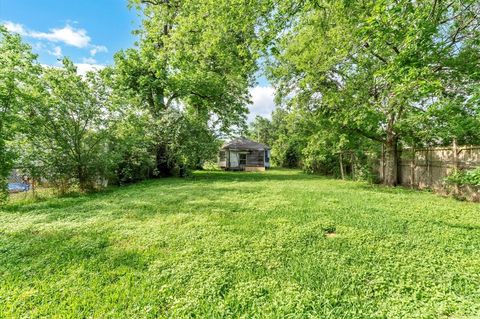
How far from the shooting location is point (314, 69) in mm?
10625

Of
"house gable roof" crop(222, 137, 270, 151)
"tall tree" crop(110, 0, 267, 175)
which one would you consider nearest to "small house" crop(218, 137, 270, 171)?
"house gable roof" crop(222, 137, 270, 151)

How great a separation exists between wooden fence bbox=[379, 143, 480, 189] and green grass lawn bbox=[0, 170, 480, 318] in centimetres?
250

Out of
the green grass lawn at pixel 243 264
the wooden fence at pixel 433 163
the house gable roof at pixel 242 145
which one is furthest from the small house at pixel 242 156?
the green grass lawn at pixel 243 264

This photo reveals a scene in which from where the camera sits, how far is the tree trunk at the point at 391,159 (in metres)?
10.5

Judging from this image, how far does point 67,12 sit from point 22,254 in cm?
1075

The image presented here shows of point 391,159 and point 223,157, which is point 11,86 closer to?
point 391,159

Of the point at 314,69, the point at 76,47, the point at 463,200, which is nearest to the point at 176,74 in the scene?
the point at 76,47

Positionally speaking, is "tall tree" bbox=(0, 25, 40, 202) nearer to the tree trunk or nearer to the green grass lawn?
the green grass lawn

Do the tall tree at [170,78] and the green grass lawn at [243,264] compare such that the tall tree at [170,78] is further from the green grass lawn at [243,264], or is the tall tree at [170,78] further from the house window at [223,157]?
the house window at [223,157]

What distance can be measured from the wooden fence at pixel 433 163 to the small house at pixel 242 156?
49.3 feet

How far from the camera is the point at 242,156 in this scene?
2544 cm

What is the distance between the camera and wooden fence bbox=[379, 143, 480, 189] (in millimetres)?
7414

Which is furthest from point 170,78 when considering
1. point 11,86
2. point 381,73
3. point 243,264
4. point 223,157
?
point 243,264

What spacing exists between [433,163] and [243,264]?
924 centimetres
